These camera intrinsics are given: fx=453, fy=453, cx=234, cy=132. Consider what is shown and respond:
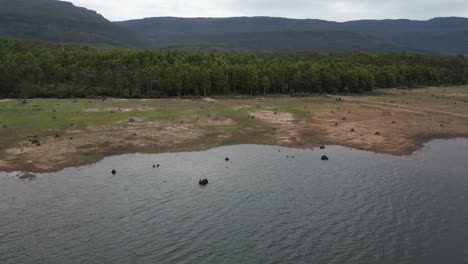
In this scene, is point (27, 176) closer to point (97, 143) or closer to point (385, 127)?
point (97, 143)

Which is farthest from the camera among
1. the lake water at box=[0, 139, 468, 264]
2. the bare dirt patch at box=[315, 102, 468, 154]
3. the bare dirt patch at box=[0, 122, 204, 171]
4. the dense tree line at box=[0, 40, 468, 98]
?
the dense tree line at box=[0, 40, 468, 98]

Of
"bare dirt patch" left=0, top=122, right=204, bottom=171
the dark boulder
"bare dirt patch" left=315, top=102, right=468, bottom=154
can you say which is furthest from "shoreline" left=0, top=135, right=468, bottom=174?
the dark boulder

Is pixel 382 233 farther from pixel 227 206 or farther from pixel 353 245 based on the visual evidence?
pixel 227 206

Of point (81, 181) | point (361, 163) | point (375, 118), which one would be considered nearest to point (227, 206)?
point (81, 181)

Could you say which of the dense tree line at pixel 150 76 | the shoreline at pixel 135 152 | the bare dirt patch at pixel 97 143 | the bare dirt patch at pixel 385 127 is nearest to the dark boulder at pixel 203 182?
the shoreline at pixel 135 152

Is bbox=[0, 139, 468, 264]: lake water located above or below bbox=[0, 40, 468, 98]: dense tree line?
below

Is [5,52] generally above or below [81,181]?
above

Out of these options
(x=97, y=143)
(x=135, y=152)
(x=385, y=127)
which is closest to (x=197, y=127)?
(x=135, y=152)

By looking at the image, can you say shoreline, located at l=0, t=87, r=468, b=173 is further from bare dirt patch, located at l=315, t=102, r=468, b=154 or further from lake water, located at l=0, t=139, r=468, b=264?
lake water, located at l=0, t=139, r=468, b=264
